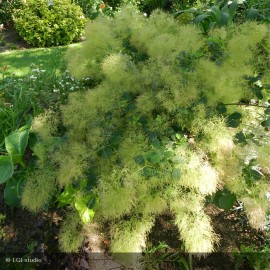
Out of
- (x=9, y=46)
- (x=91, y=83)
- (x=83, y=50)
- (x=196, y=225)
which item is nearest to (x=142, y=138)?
(x=196, y=225)

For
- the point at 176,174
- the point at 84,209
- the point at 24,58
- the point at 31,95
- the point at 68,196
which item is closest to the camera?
the point at 176,174

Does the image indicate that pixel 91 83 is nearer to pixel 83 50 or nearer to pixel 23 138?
pixel 83 50

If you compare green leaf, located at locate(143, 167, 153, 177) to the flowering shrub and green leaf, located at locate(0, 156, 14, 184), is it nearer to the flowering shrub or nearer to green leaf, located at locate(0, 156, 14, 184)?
green leaf, located at locate(0, 156, 14, 184)

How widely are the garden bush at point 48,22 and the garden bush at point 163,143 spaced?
3.62 metres

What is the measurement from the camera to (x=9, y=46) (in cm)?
530

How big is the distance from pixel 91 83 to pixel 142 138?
102cm

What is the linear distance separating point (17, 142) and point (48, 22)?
3.72 meters

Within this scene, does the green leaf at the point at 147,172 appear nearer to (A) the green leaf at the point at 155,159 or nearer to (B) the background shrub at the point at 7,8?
(A) the green leaf at the point at 155,159

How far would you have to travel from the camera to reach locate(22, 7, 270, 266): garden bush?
1.53 meters

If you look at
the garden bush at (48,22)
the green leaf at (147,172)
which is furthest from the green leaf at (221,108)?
the garden bush at (48,22)

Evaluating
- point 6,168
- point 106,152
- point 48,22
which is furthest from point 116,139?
point 48,22

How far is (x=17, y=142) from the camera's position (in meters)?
2.03

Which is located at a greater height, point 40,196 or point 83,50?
point 83,50

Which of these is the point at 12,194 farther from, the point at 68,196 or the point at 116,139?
the point at 116,139
